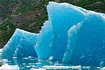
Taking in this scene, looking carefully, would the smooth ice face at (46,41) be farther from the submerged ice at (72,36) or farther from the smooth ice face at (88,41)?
the smooth ice face at (88,41)

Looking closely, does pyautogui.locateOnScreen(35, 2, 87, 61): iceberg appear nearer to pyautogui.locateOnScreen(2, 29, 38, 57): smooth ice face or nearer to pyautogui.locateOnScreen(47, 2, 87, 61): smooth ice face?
pyautogui.locateOnScreen(47, 2, 87, 61): smooth ice face

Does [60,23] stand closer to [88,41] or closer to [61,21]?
[61,21]

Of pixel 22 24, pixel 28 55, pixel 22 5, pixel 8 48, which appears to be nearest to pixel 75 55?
pixel 28 55

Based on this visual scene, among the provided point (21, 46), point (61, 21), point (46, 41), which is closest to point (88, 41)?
point (61, 21)

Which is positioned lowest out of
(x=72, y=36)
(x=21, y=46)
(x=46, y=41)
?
(x=72, y=36)

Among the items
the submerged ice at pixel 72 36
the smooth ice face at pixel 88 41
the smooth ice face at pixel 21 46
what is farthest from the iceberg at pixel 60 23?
the smooth ice face at pixel 21 46

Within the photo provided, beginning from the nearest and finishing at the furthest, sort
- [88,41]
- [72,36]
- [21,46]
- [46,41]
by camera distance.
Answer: [88,41] < [72,36] < [46,41] < [21,46]

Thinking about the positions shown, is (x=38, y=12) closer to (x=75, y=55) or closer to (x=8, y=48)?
(x=8, y=48)
